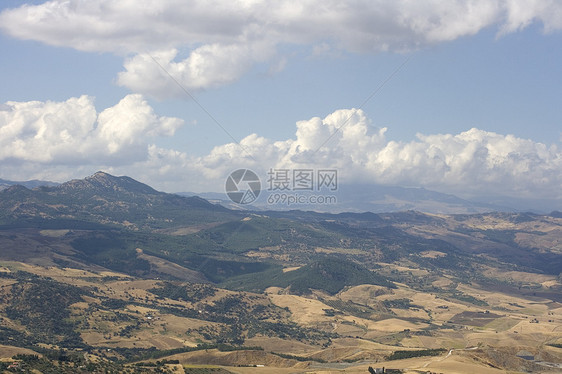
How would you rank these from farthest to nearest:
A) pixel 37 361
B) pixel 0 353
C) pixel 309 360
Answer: pixel 309 360
pixel 0 353
pixel 37 361

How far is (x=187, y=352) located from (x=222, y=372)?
3457cm

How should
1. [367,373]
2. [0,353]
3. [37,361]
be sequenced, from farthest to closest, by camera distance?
[0,353] < [367,373] < [37,361]

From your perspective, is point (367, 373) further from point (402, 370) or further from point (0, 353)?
point (0, 353)

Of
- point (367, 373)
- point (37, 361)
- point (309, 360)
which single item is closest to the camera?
point (37, 361)

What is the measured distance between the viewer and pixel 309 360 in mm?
197125

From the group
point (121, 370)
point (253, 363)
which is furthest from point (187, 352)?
point (121, 370)

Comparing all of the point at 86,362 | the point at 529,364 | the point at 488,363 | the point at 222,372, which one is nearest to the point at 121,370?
the point at 86,362

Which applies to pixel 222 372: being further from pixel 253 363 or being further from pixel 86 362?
pixel 86 362

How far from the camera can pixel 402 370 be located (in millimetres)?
159750

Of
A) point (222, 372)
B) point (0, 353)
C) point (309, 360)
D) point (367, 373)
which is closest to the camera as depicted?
point (367, 373)

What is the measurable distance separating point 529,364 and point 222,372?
92.1 m

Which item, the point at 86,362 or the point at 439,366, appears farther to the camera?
the point at 439,366

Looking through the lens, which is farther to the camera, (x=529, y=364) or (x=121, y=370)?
(x=529, y=364)

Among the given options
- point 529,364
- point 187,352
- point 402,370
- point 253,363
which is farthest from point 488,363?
→ point 187,352
